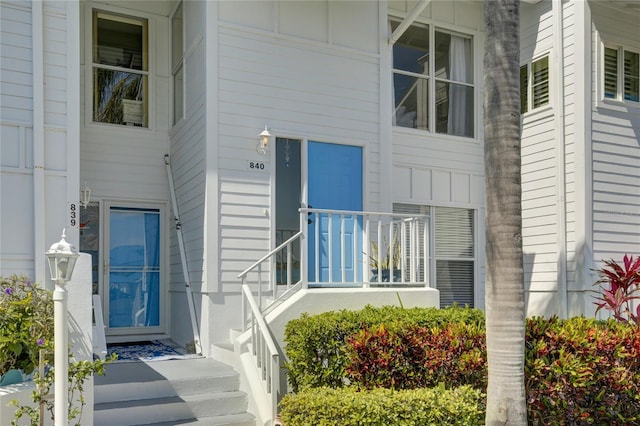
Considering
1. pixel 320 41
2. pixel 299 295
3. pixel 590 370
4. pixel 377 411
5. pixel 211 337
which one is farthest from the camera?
pixel 320 41

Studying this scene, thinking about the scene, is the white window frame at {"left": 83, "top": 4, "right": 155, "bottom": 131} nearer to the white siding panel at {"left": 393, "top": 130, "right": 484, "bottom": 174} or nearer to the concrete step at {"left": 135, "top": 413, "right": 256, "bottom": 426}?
the white siding panel at {"left": 393, "top": 130, "right": 484, "bottom": 174}

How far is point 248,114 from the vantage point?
8086 millimetres

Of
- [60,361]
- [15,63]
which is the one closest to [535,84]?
[15,63]

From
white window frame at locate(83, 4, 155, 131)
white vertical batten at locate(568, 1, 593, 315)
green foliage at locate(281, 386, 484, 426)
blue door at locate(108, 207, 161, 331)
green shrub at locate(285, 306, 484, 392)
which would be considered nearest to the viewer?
green foliage at locate(281, 386, 484, 426)

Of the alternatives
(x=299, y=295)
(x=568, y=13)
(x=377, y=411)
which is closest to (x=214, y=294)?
(x=299, y=295)

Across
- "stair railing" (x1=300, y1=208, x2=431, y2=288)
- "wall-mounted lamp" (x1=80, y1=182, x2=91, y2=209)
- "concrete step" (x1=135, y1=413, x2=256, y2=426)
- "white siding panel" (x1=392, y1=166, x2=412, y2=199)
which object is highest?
"white siding panel" (x1=392, y1=166, x2=412, y2=199)

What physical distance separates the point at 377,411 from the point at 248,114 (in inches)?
184

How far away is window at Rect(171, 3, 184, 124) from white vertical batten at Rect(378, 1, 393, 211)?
3013mm

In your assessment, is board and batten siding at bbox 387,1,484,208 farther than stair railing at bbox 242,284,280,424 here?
Yes

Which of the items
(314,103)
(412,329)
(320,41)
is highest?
(320,41)

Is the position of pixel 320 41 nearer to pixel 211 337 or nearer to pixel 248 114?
pixel 248 114

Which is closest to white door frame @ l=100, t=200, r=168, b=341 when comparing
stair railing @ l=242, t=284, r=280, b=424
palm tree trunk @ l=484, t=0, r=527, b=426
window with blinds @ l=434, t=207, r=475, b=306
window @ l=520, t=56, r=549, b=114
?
stair railing @ l=242, t=284, r=280, b=424

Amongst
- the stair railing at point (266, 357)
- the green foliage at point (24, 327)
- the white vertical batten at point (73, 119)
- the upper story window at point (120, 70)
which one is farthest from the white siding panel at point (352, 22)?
the green foliage at point (24, 327)

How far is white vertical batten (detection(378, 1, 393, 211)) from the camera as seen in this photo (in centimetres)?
895
